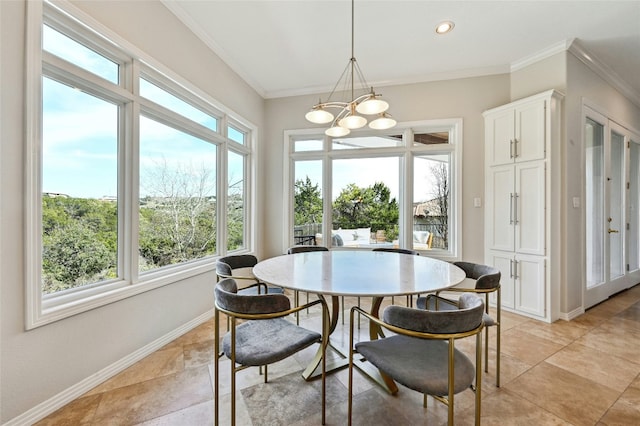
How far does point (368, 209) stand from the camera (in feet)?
13.5

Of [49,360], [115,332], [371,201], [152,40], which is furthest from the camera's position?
[371,201]

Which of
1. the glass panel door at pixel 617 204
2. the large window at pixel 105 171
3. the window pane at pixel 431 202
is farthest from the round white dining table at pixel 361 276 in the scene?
the glass panel door at pixel 617 204

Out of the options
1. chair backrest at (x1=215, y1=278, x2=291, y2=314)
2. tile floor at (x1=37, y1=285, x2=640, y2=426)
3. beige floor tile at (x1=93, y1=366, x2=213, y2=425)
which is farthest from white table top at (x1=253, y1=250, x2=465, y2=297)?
beige floor tile at (x1=93, y1=366, x2=213, y2=425)

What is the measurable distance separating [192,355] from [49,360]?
896 millimetres

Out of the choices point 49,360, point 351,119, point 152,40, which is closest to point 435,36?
point 351,119

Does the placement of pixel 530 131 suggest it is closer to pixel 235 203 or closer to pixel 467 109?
pixel 467 109

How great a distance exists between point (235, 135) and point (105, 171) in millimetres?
1906

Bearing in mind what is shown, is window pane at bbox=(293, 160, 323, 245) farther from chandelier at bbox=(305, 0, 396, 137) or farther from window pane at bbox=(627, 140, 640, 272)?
window pane at bbox=(627, 140, 640, 272)

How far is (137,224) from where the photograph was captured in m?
2.20

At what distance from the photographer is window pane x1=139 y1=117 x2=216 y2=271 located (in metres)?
2.40

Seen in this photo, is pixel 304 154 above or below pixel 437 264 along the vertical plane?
above

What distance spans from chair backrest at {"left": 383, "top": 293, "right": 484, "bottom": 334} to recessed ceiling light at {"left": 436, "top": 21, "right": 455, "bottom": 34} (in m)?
2.75

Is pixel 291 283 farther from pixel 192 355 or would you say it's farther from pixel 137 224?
pixel 137 224

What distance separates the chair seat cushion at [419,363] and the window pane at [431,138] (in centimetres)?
309
